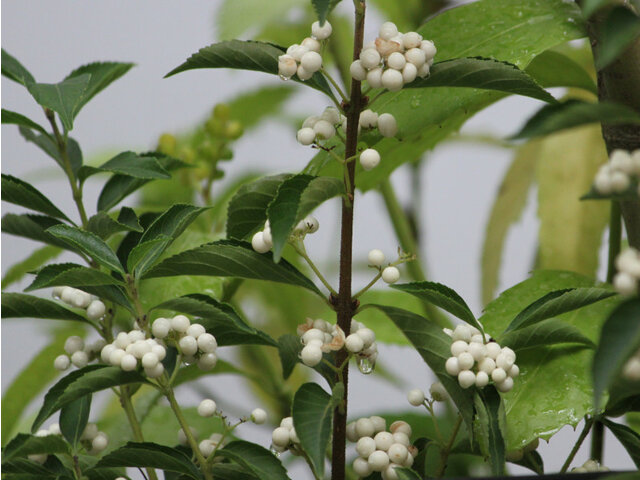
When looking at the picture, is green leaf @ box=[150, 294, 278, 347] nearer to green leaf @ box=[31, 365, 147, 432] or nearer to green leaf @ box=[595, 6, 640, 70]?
green leaf @ box=[31, 365, 147, 432]

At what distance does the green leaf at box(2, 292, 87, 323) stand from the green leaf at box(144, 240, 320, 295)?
6cm

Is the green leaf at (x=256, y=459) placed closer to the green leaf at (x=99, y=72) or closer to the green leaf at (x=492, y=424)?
the green leaf at (x=492, y=424)

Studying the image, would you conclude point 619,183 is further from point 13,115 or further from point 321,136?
point 13,115

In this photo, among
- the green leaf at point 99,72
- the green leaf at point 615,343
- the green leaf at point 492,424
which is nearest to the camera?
the green leaf at point 615,343

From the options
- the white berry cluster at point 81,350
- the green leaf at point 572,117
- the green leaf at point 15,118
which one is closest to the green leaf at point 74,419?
the white berry cluster at point 81,350

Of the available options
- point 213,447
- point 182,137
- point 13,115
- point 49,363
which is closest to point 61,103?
point 13,115

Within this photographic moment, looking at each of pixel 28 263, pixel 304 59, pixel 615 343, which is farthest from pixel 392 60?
pixel 28 263

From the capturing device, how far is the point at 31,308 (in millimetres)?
345

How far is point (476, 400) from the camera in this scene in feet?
0.98

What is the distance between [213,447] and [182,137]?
46cm

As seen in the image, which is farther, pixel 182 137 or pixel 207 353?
pixel 182 137

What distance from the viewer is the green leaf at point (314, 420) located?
255 mm

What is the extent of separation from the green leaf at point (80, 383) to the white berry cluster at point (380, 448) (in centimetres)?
8

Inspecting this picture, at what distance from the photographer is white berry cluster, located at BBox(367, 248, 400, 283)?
0.98ft
